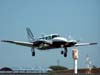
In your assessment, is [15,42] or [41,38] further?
[15,42]

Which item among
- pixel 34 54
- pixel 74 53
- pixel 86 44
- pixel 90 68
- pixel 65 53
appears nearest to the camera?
pixel 65 53

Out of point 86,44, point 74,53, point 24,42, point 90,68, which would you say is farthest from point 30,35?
point 90,68

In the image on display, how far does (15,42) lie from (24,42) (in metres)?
2.58

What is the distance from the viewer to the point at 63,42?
103 meters

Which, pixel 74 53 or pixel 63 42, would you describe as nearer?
pixel 63 42

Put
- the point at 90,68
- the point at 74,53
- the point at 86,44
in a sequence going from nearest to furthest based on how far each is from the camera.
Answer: the point at 86,44, the point at 74,53, the point at 90,68

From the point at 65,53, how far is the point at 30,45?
14.2 meters

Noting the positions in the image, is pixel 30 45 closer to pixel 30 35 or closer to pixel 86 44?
pixel 30 35

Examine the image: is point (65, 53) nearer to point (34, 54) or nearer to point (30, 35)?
point (34, 54)

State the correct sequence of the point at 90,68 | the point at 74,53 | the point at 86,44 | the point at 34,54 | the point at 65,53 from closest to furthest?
the point at 65,53 < the point at 34,54 < the point at 86,44 < the point at 74,53 < the point at 90,68

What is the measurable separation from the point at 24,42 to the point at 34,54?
6.62m

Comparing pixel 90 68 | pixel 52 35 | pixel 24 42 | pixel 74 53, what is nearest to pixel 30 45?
pixel 24 42

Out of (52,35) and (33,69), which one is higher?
(52,35)

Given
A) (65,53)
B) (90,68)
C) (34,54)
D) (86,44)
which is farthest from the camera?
(90,68)
